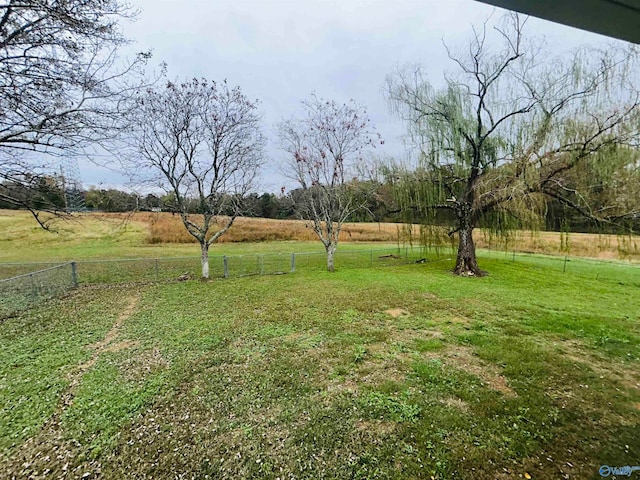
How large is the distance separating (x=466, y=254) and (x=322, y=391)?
9.86m

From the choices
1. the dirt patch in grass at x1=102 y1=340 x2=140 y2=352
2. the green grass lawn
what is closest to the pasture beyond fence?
the green grass lawn

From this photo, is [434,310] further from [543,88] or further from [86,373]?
[543,88]

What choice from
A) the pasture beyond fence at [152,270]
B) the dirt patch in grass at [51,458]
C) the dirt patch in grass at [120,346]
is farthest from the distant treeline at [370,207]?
the dirt patch in grass at [51,458]

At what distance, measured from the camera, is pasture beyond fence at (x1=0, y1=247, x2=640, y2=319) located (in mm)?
7914

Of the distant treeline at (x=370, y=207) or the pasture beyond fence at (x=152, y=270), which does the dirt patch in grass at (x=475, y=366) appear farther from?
the pasture beyond fence at (x=152, y=270)

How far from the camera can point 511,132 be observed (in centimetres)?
945

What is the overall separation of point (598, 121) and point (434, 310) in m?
7.29

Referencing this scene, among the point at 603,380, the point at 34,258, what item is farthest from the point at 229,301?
the point at 34,258

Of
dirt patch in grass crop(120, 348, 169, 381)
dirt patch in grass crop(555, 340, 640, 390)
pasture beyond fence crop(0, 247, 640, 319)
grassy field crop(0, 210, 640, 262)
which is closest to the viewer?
dirt patch in grass crop(555, 340, 640, 390)

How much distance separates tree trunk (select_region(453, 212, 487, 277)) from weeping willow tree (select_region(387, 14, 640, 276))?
0.13ft

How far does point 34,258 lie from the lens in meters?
17.2

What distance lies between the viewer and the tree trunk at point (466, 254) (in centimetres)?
1094

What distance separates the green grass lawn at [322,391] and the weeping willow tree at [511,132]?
408 centimetres

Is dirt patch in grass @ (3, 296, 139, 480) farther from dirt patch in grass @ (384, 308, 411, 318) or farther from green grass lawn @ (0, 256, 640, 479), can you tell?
dirt patch in grass @ (384, 308, 411, 318)
